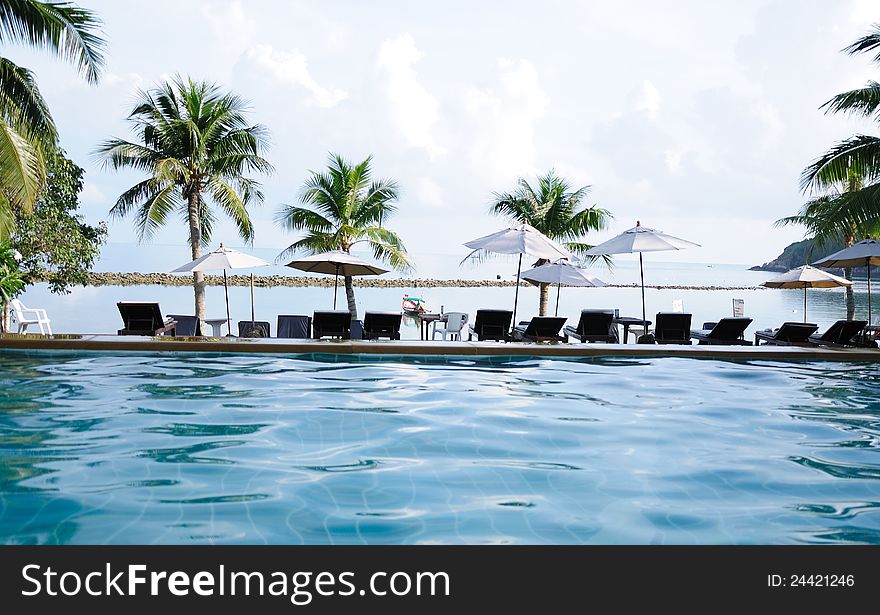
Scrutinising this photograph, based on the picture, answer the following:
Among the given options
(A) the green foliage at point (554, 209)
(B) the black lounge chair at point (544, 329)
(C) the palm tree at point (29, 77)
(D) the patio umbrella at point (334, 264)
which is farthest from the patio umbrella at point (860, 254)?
(C) the palm tree at point (29, 77)

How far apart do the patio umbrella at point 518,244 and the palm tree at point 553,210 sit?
710cm

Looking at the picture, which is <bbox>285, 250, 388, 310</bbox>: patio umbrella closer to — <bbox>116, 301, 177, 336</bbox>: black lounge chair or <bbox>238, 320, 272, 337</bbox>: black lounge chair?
<bbox>238, 320, 272, 337</bbox>: black lounge chair

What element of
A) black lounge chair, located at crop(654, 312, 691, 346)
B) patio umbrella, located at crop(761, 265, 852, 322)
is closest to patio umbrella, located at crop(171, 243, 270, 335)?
black lounge chair, located at crop(654, 312, 691, 346)

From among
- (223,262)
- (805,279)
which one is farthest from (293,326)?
(805,279)

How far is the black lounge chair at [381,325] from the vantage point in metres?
11.4

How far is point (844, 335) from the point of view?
12.0 m

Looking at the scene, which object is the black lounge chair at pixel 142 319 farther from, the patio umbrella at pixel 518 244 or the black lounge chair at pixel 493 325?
the patio umbrella at pixel 518 244

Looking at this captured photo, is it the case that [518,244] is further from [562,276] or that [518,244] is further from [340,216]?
[340,216]

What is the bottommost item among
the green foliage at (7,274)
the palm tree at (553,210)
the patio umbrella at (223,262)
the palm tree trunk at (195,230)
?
the green foliage at (7,274)

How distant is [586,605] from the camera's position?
3432mm

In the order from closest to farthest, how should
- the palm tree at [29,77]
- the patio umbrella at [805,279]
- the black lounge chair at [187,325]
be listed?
1. the palm tree at [29,77]
2. the black lounge chair at [187,325]
3. the patio umbrella at [805,279]

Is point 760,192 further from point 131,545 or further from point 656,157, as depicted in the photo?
point 131,545

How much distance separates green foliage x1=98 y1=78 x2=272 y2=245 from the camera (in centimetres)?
1670

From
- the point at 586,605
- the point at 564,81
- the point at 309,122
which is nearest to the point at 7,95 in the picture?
the point at 586,605
